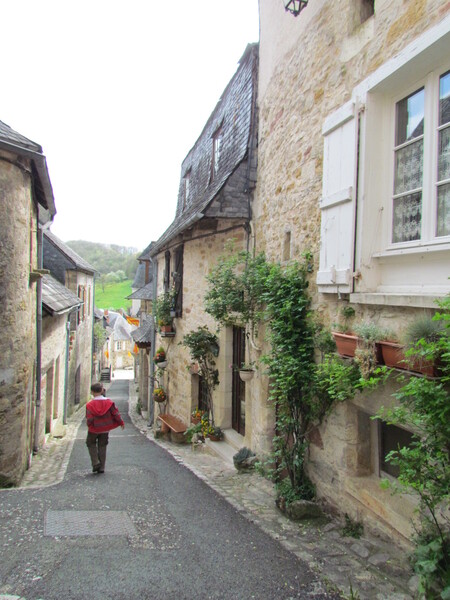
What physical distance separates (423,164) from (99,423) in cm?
516

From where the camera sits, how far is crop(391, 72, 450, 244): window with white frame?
10.4ft

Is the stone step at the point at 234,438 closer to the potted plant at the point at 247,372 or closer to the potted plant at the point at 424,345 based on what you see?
the potted plant at the point at 247,372

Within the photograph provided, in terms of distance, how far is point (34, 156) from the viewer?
6.17 m

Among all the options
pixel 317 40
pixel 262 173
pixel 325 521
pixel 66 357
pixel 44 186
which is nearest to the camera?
pixel 325 521

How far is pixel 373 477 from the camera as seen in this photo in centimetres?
405

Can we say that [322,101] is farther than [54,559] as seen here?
Yes

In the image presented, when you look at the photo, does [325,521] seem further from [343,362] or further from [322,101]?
[322,101]

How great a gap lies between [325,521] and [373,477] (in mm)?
701

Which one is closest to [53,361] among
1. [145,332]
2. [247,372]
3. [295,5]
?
[145,332]

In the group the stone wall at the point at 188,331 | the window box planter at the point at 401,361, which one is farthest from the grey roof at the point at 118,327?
the window box planter at the point at 401,361

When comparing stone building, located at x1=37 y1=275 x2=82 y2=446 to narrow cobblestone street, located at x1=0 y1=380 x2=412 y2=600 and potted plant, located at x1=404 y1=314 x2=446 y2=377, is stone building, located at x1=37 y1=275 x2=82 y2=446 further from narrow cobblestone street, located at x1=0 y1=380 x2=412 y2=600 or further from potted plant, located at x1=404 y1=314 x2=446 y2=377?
potted plant, located at x1=404 y1=314 x2=446 y2=377

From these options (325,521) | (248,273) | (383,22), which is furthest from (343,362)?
(383,22)

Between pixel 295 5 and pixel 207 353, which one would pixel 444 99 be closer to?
pixel 295 5

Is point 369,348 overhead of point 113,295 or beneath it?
overhead
